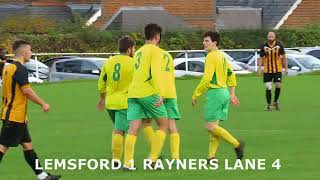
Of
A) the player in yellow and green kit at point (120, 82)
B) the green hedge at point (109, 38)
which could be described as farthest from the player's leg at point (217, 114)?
the green hedge at point (109, 38)

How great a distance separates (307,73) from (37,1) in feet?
144

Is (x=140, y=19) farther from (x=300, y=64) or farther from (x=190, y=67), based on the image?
(x=300, y=64)

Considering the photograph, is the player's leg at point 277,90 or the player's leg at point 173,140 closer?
the player's leg at point 173,140

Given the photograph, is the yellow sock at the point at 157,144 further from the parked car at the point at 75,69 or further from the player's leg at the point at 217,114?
the parked car at the point at 75,69

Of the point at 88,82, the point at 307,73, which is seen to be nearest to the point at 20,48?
the point at 88,82

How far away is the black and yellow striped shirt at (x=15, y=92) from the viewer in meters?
13.0

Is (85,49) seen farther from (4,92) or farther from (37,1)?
(4,92)

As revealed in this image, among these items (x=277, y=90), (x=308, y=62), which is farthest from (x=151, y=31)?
(x=308, y=62)

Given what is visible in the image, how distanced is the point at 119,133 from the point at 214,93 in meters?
1.48

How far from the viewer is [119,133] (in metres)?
14.6

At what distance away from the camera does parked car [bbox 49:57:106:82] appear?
131 ft

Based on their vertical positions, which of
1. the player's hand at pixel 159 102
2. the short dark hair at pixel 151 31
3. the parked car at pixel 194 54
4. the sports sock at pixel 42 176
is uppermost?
the short dark hair at pixel 151 31

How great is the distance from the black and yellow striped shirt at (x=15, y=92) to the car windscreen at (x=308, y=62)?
30.2 metres

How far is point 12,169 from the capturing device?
1448 centimetres
